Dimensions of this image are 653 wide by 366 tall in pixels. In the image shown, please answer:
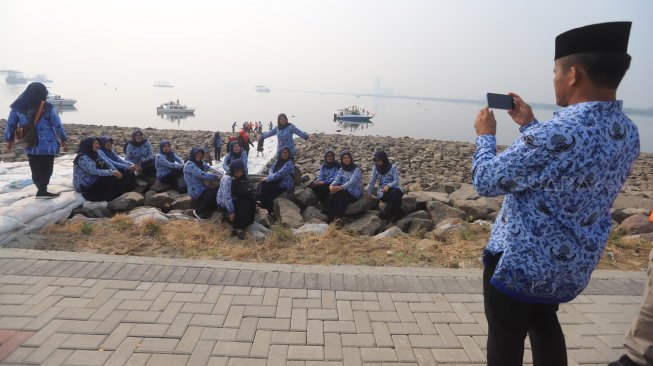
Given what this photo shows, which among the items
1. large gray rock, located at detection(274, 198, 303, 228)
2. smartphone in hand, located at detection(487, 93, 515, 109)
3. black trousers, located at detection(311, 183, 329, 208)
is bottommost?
large gray rock, located at detection(274, 198, 303, 228)

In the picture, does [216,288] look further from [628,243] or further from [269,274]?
[628,243]

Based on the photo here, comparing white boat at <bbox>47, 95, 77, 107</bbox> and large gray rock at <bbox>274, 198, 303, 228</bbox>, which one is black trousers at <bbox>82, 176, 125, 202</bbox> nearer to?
large gray rock at <bbox>274, 198, 303, 228</bbox>

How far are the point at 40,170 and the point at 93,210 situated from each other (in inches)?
36.7

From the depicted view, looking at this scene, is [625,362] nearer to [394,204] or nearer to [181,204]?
[394,204]

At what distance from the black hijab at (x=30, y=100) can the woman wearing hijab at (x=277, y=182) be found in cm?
355

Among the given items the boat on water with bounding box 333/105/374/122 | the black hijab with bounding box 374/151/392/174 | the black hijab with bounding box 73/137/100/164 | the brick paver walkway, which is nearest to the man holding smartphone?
the brick paver walkway

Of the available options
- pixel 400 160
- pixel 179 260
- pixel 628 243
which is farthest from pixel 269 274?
pixel 400 160

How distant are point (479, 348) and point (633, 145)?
180cm

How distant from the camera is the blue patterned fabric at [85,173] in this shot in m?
6.26

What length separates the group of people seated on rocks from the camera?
5.70 m

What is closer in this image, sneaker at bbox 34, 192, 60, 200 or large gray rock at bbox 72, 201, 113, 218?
sneaker at bbox 34, 192, 60, 200

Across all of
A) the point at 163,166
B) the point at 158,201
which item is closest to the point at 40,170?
the point at 158,201

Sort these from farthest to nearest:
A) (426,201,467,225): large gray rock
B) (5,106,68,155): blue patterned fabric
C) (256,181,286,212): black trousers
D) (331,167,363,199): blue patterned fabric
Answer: (256,181,286,212): black trousers → (331,167,363,199): blue patterned fabric → (426,201,467,225): large gray rock → (5,106,68,155): blue patterned fabric

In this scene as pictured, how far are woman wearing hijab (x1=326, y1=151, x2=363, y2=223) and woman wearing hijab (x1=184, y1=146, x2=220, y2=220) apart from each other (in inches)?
74.1
